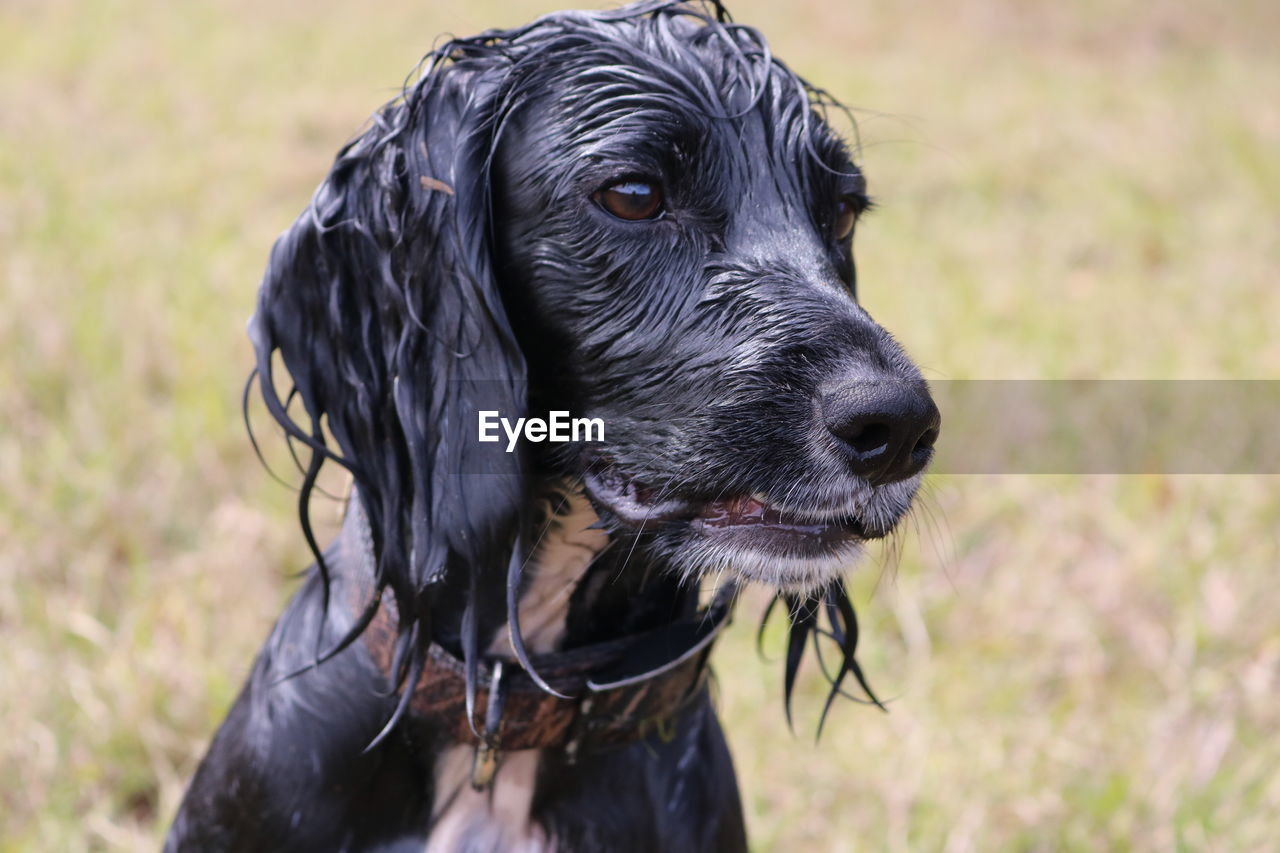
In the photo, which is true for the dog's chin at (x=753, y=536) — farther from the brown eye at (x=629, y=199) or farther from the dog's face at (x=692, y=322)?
the brown eye at (x=629, y=199)

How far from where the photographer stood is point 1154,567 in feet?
14.3

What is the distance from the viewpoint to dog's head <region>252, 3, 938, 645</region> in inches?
77.9

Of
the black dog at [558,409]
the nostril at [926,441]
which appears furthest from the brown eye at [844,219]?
the nostril at [926,441]

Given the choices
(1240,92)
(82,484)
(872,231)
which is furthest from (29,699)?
(1240,92)

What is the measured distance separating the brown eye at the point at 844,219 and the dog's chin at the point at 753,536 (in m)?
0.60

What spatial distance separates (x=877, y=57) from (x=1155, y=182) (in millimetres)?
3016

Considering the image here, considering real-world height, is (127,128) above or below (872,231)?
above

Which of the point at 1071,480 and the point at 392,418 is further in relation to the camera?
the point at 1071,480

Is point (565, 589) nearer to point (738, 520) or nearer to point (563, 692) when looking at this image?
point (563, 692)

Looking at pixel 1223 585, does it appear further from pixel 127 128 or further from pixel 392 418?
pixel 127 128

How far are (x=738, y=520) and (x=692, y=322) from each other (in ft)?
1.04

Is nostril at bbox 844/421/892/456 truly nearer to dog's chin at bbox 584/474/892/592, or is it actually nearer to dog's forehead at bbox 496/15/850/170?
dog's chin at bbox 584/474/892/592

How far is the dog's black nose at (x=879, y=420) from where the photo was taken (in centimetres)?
184

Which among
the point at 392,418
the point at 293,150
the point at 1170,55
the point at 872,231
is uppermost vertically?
the point at 392,418
